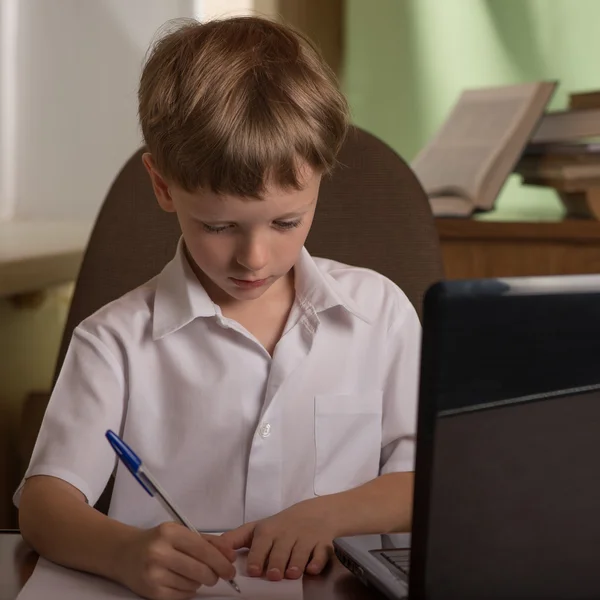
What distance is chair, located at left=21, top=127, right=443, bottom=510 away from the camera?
1261 mm

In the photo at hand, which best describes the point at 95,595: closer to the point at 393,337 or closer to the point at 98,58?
the point at 393,337

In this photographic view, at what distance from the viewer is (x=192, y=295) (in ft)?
3.42

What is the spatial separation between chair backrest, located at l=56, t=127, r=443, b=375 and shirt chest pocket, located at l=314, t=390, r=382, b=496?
208 mm

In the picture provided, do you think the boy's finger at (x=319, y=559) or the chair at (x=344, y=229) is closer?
the boy's finger at (x=319, y=559)

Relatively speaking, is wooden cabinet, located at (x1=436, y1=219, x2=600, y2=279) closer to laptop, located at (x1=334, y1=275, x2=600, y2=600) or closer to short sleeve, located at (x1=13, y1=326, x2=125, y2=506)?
short sleeve, located at (x1=13, y1=326, x2=125, y2=506)

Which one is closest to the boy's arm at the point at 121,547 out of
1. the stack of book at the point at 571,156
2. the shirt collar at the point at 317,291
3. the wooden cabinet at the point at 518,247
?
the shirt collar at the point at 317,291

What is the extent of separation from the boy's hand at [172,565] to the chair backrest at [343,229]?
0.54 meters

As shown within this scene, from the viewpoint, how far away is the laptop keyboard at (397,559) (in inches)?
28.6

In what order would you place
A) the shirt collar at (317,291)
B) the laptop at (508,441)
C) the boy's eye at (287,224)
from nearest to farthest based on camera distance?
the laptop at (508,441)
the boy's eye at (287,224)
the shirt collar at (317,291)

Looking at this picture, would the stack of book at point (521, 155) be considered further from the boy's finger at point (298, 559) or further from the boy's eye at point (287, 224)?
the boy's finger at point (298, 559)

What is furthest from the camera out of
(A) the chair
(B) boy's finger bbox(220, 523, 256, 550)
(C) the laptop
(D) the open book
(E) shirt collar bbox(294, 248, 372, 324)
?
(D) the open book

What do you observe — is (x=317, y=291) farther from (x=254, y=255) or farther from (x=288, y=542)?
(x=288, y=542)

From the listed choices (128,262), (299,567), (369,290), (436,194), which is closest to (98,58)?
(436,194)

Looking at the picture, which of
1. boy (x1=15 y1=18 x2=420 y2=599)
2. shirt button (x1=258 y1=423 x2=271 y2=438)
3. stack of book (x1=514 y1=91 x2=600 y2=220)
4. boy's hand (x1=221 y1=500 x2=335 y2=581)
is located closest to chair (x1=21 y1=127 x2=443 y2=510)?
boy (x1=15 y1=18 x2=420 y2=599)
